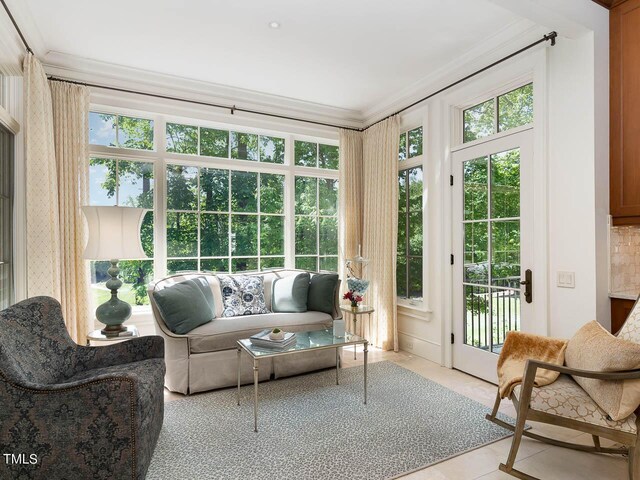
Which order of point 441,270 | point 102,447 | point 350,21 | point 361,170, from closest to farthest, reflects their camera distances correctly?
point 102,447 < point 350,21 < point 441,270 < point 361,170

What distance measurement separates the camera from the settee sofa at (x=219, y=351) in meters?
2.96

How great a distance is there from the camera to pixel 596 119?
243 cm

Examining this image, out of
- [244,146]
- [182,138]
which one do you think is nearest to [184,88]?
[182,138]

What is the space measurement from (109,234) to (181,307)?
785mm

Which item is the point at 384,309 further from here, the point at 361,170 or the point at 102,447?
the point at 102,447

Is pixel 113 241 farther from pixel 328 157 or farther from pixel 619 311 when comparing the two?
pixel 619 311

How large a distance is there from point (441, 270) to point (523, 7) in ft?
7.33

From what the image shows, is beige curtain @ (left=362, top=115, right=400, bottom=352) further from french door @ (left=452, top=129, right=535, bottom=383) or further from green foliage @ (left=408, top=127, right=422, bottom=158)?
french door @ (left=452, top=129, right=535, bottom=383)

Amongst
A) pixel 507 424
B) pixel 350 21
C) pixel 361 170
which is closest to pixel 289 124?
pixel 361 170

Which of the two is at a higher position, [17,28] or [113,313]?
[17,28]

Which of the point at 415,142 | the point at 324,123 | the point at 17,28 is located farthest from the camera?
the point at 324,123

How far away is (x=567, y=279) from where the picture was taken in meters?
2.57

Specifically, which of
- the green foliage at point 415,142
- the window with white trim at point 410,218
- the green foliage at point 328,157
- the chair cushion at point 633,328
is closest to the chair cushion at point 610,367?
the chair cushion at point 633,328

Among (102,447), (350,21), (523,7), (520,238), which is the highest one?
(350,21)
